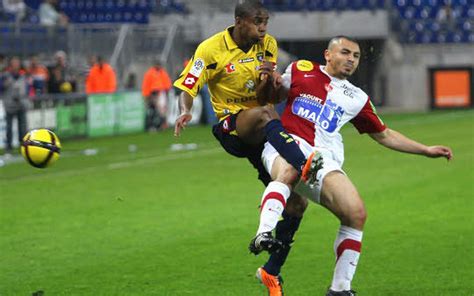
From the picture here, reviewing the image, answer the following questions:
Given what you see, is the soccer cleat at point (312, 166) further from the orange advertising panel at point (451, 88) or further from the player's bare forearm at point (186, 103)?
the orange advertising panel at point (451, 88)

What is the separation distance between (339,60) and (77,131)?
1994cm

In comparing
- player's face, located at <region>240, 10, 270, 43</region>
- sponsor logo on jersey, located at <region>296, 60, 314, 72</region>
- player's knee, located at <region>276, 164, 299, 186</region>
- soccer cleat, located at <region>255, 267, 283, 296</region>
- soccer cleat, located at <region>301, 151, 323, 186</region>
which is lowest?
soccer cleat, located at <region>255, 267, 283, 296</region>

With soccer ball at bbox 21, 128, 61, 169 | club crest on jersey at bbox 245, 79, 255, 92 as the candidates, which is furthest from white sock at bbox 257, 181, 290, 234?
soccer ball at bbox 21, 128, 61, 169

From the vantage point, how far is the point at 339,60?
347 inches

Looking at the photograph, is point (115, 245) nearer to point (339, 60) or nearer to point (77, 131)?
point (339, 60)

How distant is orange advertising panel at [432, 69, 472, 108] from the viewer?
38.5 m

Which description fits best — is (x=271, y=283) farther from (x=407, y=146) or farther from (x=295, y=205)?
(x=407, y=146)

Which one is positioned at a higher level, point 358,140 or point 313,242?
point 313,242

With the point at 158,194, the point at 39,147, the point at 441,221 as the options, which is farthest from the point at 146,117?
the point at 39,147

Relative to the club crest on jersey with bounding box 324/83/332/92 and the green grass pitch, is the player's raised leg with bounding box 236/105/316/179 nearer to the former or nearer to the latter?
the club crest on jersey with bounding box 324/83/332/92

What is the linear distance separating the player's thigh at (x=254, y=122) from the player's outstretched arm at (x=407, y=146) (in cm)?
85

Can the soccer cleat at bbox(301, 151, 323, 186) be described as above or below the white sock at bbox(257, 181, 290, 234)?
above

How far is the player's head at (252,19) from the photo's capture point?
912 cm

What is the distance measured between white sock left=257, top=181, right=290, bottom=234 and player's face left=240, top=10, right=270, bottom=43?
133cm
